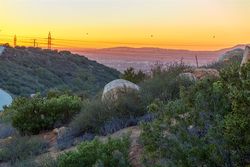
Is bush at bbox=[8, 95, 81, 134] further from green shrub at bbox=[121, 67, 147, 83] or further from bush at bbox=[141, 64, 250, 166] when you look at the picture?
bush at bbox=[141, 64, 250, 166]

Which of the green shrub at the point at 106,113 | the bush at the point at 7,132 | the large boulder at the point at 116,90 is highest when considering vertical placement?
the large boulder at the point at 116,90

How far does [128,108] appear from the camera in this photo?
12.4 metres

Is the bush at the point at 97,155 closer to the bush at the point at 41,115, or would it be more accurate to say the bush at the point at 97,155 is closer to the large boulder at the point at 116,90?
the large boulder at the point at 116,90

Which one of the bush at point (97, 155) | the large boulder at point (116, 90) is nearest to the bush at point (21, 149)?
the large boulder at point (116, 90)

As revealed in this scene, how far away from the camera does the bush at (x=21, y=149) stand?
1159cm

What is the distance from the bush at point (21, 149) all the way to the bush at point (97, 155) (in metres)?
3.01

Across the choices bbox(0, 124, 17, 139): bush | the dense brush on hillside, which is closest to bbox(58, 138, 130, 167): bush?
bbox(0, 124, 17, 139): bush

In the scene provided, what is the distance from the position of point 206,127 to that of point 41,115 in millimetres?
8892

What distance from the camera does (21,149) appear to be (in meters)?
11.9

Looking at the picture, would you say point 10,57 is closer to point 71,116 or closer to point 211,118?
point 71,116

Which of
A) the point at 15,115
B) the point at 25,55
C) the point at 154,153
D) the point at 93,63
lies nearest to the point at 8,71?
the point at 25,55

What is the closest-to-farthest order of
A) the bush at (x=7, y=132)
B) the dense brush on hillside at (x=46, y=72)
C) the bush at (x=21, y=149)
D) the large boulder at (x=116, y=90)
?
1. the bush at (x=21, y=149)
2. the large boulder at (x=116, y=90)
3. the bush at (x=7, y=132)
4. the dense brush on hillside at (x=46, y=72)

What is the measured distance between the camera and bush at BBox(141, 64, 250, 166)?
18.1 feet

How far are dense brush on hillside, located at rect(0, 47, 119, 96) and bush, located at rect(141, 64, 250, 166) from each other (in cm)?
5282
